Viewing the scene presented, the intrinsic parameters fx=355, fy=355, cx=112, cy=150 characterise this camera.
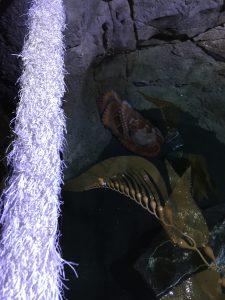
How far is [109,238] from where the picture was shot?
2270mm

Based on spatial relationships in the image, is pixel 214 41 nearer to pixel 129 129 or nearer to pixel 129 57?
pixel 129 57

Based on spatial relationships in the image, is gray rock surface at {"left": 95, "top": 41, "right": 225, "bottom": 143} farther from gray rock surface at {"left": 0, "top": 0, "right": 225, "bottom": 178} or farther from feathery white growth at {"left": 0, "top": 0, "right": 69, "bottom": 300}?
feathery white growth at {"left": 0, "top": 0, "right": 69, "bottom": 300}

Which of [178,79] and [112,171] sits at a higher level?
[178,79]

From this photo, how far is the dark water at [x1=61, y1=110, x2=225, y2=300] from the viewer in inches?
82.6

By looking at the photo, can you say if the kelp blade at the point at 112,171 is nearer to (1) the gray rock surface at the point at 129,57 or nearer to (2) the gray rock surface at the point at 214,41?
(1) the gray rock surface at the point at 129,57

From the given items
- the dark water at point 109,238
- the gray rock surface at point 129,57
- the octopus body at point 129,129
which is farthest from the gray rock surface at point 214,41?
the dark water at point 109,238

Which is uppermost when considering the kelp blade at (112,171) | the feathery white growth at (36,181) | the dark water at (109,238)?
the feathery white growth at (36,181)

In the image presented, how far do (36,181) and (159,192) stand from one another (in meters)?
1.23

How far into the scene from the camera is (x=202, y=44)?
3016 millimetres

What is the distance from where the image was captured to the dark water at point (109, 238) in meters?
2.10

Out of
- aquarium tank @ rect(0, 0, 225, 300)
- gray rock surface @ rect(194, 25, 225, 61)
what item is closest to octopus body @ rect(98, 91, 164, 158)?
aquarium tank @ rect(0, 0, 225, 300)

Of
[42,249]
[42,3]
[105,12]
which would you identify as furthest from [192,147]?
[42,249]

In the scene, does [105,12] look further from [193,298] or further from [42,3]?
[193,298]

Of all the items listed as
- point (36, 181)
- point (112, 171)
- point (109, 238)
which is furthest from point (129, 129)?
point (36, 181)
